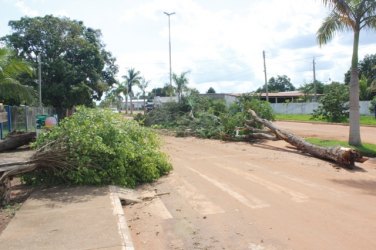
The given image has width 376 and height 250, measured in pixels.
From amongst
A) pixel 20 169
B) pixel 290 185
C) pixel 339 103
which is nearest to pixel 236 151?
pixel 290 185

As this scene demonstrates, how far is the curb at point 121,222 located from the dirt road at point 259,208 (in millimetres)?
278

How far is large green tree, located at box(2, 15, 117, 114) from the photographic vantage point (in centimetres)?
3419

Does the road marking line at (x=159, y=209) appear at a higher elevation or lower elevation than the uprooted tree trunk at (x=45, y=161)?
lower

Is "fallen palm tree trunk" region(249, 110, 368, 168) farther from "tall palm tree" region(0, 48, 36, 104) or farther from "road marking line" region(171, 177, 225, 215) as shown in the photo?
"tall palm tree" region(0, 48, 36, 104)

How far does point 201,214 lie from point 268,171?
4605mm

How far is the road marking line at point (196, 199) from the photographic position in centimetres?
755

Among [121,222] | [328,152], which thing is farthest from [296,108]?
[121,222]

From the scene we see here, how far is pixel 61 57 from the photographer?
3534cm

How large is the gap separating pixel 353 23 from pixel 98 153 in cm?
1247

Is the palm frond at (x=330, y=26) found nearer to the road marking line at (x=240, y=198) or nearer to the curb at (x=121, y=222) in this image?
the road marking line at (x=240, y=198)

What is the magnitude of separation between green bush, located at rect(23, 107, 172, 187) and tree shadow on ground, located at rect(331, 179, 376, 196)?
15.1 feet

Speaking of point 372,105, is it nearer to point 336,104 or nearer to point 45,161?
point 336,104

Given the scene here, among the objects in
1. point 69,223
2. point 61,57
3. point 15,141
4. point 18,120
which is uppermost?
point 61,57

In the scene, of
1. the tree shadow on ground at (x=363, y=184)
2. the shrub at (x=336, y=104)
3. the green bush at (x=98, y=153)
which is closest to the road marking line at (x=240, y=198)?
the green bush at (x=98, y=153)
